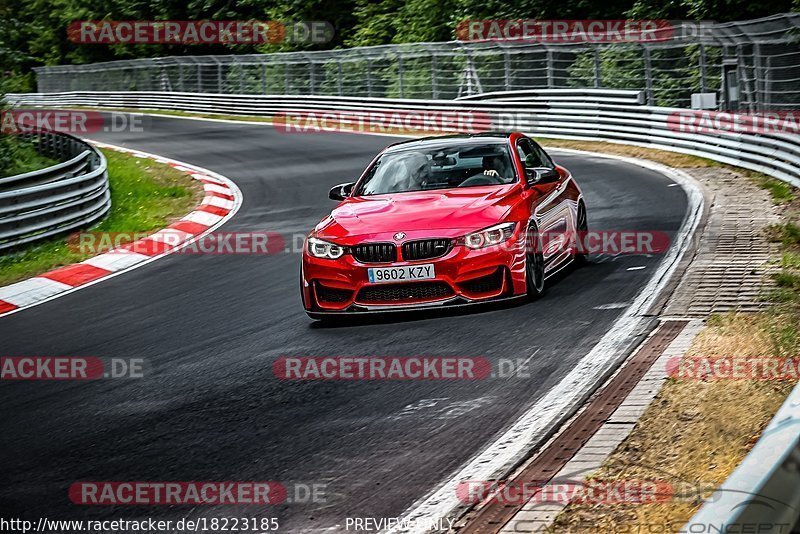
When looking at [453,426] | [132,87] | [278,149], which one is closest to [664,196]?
[453,426]

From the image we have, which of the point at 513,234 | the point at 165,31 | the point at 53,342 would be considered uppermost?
the point at 165,31

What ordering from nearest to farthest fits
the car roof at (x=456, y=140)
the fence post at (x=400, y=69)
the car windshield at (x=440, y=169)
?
the car windshield at (x=440, y=169) → the car roof at (x=456, y=140) → the fence post at (x=400, y=69)

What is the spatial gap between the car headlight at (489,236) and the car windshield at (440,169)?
104 centimetres

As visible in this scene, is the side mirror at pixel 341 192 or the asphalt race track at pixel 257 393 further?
the side mirror at pixel 341 192

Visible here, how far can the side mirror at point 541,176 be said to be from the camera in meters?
9.95

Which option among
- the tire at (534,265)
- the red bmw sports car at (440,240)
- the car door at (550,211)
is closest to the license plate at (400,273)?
the red bmw sports car at (440,240)

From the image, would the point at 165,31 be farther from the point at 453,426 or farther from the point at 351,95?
the point at 453,426

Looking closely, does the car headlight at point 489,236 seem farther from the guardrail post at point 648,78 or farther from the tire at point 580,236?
the guardrail post at point 648,78

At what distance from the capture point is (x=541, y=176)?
998cm

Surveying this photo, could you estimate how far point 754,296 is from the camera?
347 inches

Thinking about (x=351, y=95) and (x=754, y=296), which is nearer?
(x=754, y=296)

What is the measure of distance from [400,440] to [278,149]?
2329 centimetres

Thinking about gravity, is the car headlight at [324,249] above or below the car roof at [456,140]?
below

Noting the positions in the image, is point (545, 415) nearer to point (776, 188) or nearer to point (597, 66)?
point (776, 188)
